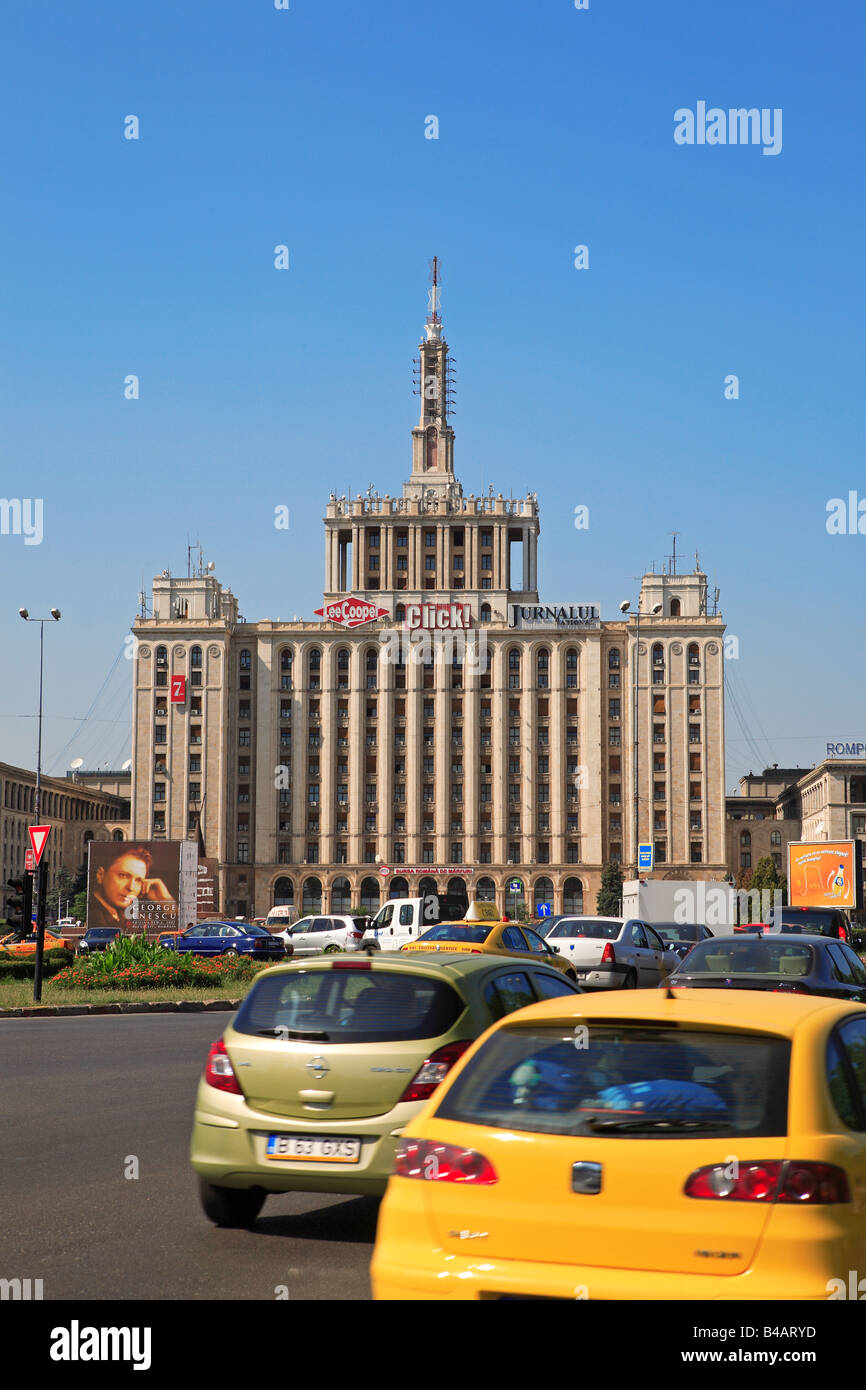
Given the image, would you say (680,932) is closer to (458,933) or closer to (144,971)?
Result: (458,933)

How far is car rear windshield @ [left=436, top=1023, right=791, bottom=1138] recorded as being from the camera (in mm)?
4676

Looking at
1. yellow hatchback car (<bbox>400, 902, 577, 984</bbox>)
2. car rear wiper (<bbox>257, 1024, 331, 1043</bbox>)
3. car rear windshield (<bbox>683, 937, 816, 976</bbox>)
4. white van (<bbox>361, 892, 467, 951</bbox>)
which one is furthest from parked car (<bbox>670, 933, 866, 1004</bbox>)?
white van (<bbox>361, 892, 467, 951</bbox>)

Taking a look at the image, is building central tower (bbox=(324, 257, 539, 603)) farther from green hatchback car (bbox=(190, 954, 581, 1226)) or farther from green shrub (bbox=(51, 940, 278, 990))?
green hatchback car (bbox=(190, 954, 581, 1226))

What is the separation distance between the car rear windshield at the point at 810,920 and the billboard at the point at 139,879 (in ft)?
121

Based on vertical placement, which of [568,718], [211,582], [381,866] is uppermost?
[211,582]


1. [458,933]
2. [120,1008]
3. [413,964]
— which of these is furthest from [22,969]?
[413,964]

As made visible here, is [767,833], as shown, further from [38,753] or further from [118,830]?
[38,753]

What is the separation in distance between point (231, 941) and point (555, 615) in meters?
73.0

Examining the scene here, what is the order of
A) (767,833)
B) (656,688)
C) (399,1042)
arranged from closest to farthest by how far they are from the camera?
(399,1042) < (656,688) < (767,833)

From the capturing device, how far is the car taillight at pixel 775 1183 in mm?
4422

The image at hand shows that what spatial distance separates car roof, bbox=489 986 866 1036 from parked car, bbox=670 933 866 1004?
7870mm
